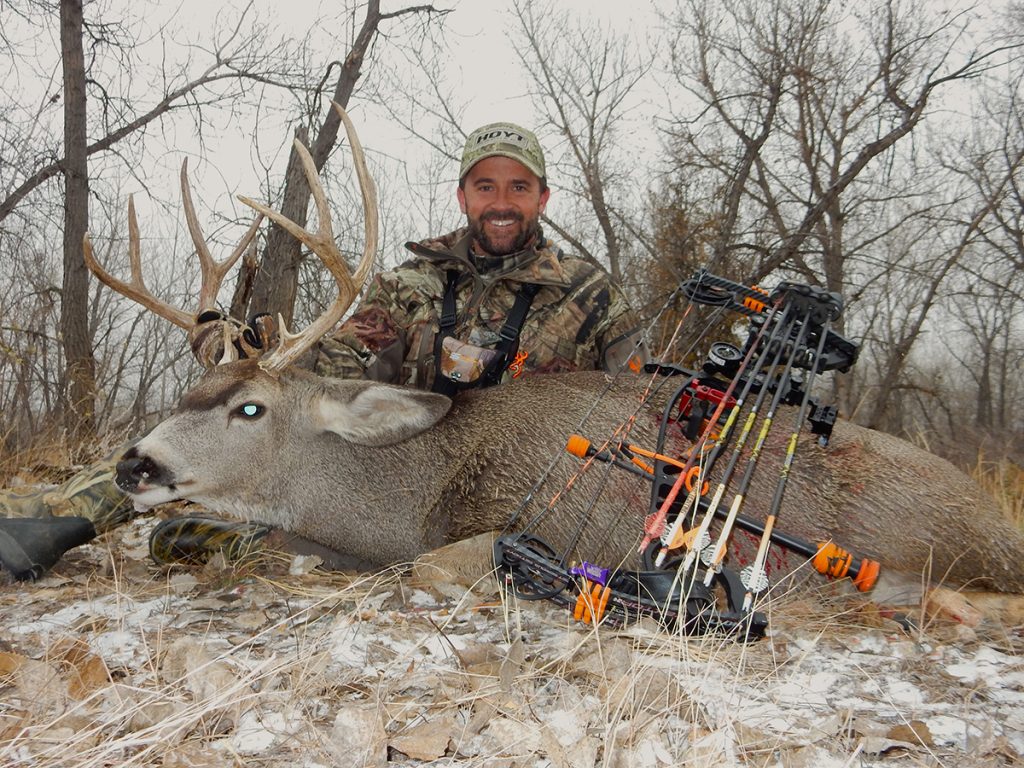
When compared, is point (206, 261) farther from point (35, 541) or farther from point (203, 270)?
point (35, 541)

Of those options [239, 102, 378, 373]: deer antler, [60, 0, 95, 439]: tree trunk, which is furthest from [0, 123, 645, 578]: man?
[60, 0, 95, 439]: tree trunk

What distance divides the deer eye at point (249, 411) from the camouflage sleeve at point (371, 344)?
1.10 meters

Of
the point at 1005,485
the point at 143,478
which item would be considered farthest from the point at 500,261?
the point at 1005,485

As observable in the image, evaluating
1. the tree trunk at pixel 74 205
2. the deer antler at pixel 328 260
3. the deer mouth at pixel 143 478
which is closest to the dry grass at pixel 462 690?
the deer mouth at pixel 143 478

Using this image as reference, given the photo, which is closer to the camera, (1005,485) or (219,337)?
(219,337)

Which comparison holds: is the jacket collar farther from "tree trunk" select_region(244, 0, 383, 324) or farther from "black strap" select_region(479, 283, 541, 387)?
"tree trunk" select_region(244, 0, 383, 324)

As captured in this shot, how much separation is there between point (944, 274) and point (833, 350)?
9.70 metres

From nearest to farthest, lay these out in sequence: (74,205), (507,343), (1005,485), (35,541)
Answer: (35,541)
(507,343)
(1005,485)
(74,205)

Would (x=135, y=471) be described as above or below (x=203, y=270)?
below

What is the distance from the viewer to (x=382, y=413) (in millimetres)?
4188

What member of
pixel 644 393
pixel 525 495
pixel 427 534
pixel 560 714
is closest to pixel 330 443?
pixel 427 534

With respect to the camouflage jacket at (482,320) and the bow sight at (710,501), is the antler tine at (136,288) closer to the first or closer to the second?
the camouflage jacket at (482,320)

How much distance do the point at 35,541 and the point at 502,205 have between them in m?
3.62

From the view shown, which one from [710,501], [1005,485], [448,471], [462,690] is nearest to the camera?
[462,690]
